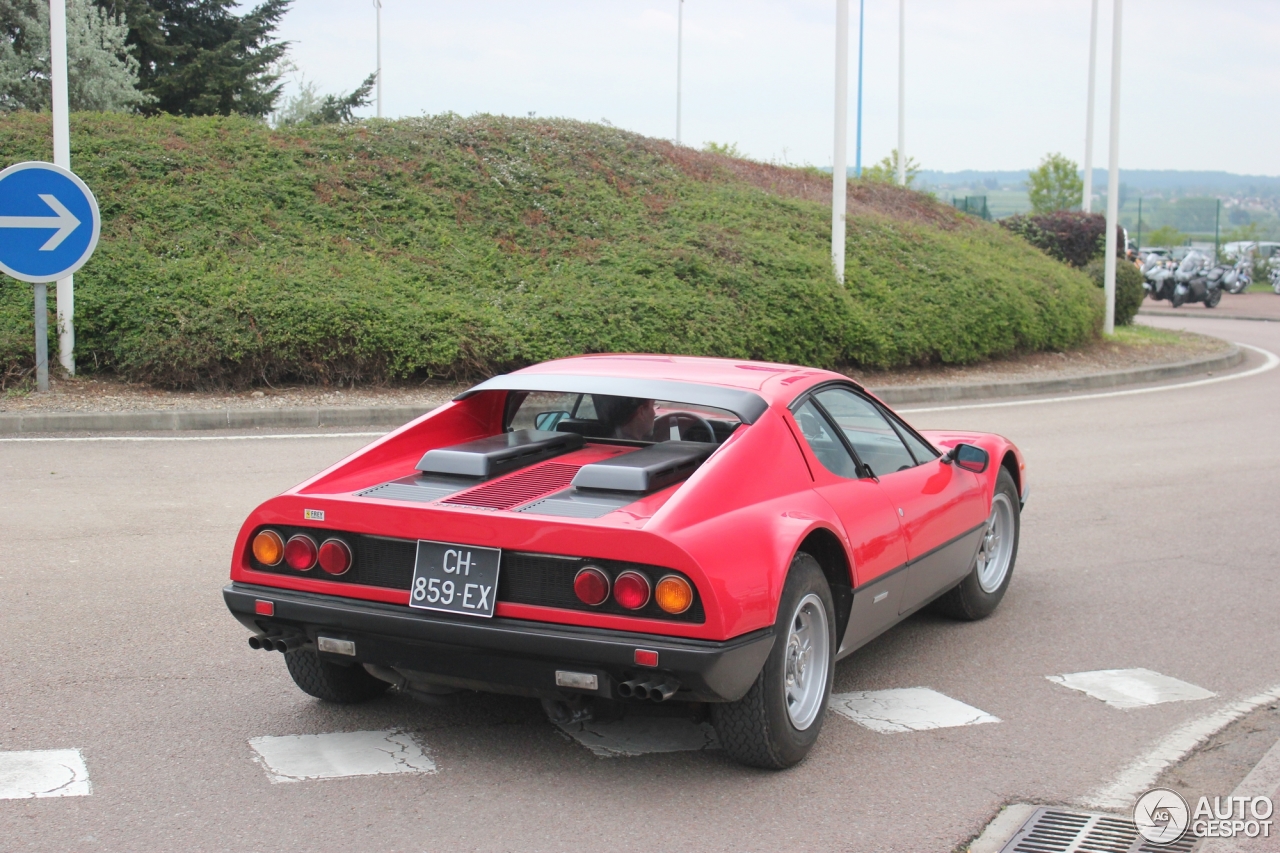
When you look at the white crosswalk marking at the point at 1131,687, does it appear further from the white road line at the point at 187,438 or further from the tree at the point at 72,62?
the tree at the point at 72,62

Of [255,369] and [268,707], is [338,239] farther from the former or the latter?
[268,707]

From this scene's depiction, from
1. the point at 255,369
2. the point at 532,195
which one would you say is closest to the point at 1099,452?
the point at 255,369

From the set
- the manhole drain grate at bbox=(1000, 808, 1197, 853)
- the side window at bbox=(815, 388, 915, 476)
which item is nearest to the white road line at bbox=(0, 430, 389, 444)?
the side window at bbox=(815, 388, 915, 476)

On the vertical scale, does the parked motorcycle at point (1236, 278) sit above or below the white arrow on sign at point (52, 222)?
above

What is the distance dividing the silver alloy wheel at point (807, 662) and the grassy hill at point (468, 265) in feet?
32.6

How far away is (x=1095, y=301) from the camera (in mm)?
21047

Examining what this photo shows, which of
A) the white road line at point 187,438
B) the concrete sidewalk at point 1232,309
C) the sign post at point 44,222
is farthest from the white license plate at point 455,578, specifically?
the concrete sidewalk at point 1232,309

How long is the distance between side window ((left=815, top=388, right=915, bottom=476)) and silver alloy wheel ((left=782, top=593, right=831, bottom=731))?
933 millimetres

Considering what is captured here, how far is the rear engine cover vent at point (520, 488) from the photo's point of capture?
13.6 feet

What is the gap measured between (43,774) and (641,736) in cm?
198

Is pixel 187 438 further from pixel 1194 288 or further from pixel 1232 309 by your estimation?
pixel 1194 288

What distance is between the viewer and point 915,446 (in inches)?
220
